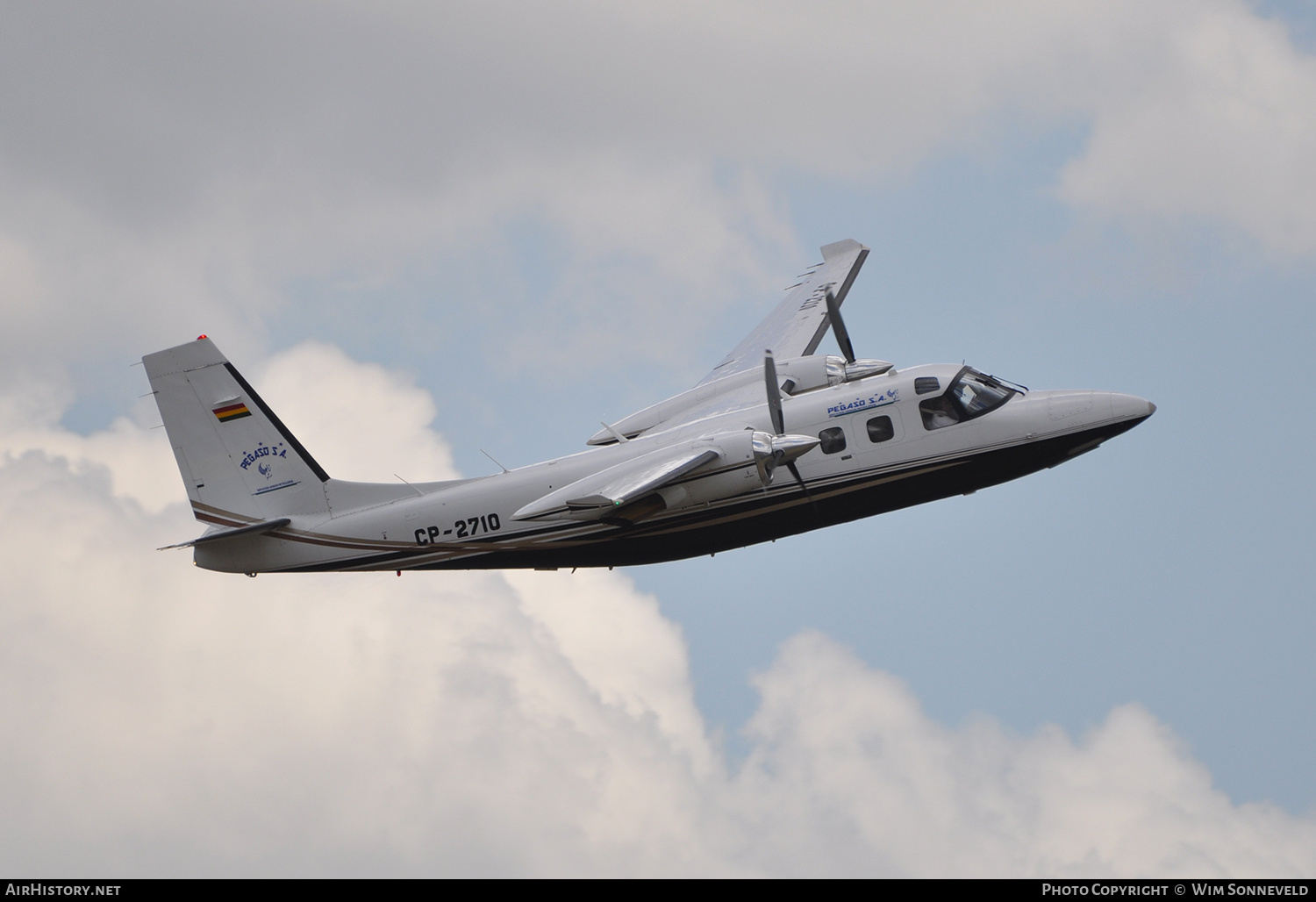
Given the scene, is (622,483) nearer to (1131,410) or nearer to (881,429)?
(881,429)

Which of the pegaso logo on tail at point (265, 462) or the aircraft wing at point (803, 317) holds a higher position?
the aircraft wing at point (803, 317)

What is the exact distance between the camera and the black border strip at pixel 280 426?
28.8m

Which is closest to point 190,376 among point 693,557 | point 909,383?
point 693,557

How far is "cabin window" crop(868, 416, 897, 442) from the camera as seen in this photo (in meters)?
26.0

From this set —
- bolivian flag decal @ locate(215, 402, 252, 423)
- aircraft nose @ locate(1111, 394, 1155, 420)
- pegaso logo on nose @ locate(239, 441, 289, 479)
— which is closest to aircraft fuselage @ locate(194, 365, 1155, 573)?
aircraft nose @ locate(1111, 394, 1155, 420)

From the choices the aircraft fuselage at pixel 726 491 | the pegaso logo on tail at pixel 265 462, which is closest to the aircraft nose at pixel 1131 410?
the aircraft fuselage at pixel 726 491

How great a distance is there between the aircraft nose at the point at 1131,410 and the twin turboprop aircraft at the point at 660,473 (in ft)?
0.09

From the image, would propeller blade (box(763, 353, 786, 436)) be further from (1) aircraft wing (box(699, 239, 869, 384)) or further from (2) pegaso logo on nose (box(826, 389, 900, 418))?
(1) aircraft wing (box(699, 239, 869, 384))

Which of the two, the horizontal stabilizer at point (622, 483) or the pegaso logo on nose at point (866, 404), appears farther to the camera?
the pegaso logo on nose at point (866, 404)

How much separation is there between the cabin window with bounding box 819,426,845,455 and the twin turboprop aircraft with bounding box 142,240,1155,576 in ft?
0.13

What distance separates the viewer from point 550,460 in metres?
27.6

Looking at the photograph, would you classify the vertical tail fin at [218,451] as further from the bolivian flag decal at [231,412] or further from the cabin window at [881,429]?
the cabin window at [881,429]
